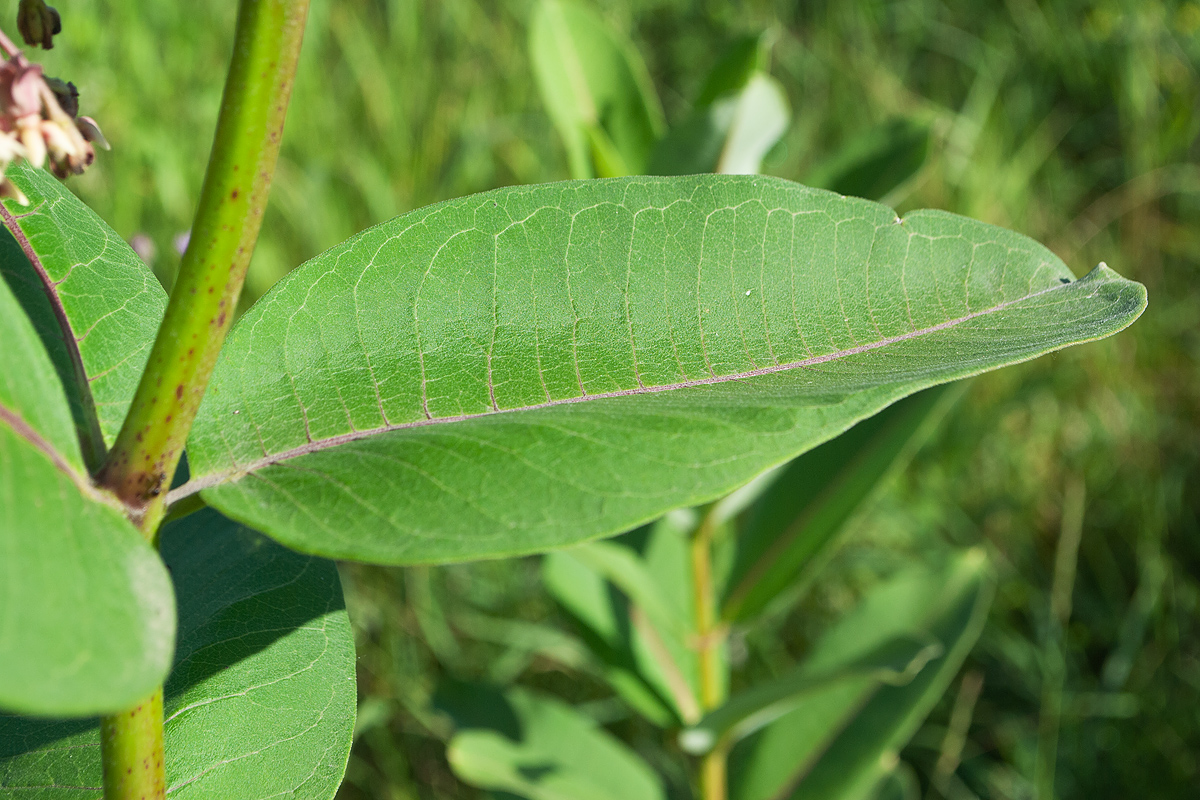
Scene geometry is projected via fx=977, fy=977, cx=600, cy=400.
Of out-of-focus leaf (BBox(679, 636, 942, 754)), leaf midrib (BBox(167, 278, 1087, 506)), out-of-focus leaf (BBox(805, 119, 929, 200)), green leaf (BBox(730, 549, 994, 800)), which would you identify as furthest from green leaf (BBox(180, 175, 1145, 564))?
green leaf (BBox(730, 549, 994, 800))

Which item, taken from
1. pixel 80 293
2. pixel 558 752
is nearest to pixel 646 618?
pixel 558 752

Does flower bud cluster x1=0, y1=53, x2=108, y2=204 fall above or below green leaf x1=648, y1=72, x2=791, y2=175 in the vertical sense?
above

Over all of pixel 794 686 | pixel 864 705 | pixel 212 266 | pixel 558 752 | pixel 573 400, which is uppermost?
pixel 212 266

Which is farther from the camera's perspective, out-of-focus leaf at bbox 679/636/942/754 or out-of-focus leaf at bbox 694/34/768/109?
out-of-focus leaf at bbox 694/34/768/109

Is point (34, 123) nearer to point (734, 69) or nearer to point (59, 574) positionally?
point (59, 574)

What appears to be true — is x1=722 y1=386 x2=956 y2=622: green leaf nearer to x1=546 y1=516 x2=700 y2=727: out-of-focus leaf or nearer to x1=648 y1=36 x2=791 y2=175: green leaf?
x1=546 y1=516 x2=700 y2=727: out-of-focus leaf
